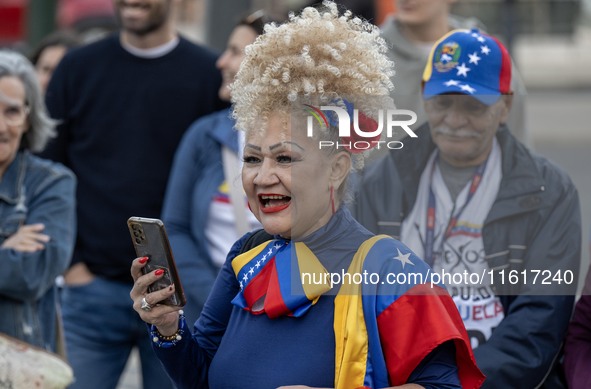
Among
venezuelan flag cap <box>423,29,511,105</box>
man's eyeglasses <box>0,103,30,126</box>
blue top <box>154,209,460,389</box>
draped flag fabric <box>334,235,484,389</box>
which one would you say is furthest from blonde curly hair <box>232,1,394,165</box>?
man's eyeglasses <box>0,103,30,126</box>

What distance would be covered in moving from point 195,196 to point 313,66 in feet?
6.87

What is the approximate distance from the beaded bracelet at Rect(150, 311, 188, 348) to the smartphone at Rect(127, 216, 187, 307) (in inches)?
4.5

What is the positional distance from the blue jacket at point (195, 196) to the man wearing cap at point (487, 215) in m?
1.33

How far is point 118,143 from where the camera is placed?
562cm

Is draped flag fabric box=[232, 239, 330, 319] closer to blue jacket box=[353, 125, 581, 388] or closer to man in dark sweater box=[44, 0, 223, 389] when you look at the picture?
blue jacket box=[353, 125, 581, 388]

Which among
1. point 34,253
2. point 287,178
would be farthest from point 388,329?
point 34,253

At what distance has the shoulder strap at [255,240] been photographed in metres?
3.33

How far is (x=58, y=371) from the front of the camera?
4207 millimetres

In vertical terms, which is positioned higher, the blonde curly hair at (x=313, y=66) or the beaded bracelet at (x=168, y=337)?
the blonde curly hair at (x=313, y=66)

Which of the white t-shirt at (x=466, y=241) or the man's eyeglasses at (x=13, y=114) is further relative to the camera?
the man's eyeglasses at (x=13, y=114)

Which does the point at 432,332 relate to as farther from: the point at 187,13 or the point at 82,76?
the point at 187,13

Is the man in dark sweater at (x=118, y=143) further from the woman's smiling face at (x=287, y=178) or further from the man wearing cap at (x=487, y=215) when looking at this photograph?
the woman's smiling face at (x=287, y=178)

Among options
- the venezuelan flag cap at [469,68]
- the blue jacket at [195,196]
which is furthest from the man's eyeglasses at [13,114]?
the venezuelan flag cap at [469,68]

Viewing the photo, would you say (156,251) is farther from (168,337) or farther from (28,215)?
(28,215)
